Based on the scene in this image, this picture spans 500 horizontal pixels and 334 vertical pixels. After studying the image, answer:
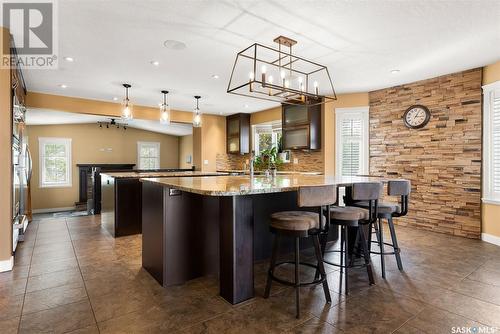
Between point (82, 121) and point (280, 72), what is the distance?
305 inches


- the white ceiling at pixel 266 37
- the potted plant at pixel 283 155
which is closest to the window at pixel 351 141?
the white ceiling at pixel 266 37

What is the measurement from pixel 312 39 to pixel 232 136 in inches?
194

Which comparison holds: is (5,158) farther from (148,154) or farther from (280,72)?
(148,154)

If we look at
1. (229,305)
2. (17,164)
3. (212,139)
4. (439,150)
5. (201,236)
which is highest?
(212,139)

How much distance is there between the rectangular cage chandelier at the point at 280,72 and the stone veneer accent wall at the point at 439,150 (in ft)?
4.39

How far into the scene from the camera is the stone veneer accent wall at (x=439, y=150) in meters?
4.09

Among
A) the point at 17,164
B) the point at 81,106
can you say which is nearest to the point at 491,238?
the point at 17,164

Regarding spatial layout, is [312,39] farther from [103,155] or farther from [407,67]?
[103,155]

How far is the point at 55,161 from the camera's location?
8.78 m

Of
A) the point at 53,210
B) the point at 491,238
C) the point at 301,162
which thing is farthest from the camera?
the point at 53,210

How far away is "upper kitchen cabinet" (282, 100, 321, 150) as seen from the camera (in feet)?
18.7

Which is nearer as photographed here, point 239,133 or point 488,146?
point 488,146

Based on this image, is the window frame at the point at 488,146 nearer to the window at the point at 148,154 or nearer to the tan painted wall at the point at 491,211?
the tan painted wall at the point at 491,211

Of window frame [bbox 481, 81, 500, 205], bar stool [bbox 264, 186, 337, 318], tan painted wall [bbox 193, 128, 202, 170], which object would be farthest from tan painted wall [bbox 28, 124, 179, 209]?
window frame [bbox 481, 81, 500, 205]
